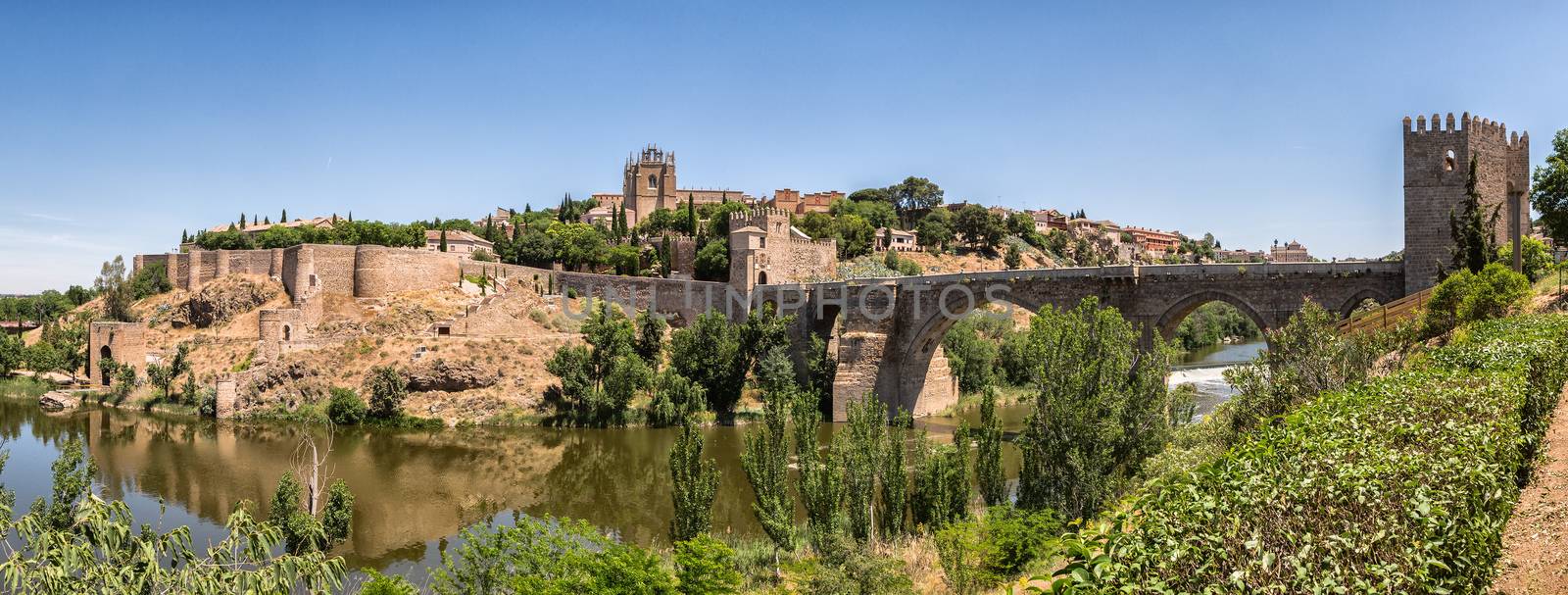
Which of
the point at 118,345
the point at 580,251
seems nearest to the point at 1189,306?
the point at 580,251

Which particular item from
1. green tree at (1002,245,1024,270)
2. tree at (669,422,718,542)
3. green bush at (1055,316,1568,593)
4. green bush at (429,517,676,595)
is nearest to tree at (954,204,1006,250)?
green tree at (1002,245,1024,270)

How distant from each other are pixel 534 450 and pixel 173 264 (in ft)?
92.1

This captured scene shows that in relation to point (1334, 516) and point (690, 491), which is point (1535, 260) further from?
point (1334, 516)

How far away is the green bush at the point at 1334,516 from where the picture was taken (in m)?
4.43

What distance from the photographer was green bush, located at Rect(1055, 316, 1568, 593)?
4.43 m

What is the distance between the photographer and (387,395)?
31141 mm

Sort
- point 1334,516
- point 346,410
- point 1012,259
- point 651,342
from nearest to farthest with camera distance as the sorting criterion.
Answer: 1. point 1334,516
2. point 346,410
3. point 651,342
4. point 1012,259

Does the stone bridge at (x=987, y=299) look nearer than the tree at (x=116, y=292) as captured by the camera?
Yes

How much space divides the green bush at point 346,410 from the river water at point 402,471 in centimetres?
69

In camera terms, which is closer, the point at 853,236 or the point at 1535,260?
the point at 1535,260

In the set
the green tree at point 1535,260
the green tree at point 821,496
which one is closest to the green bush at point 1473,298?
the green tree at point 1535,260

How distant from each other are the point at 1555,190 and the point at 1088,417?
15555 mm

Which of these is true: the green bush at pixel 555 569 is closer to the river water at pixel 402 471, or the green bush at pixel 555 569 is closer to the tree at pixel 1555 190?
the river water at pixel 402 471

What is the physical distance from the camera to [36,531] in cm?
612
